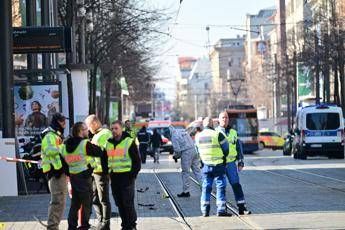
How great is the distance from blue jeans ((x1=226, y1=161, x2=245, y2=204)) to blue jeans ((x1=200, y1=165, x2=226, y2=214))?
0.90ft

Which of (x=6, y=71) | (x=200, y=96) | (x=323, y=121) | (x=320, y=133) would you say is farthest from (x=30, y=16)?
(x=200, y=96)

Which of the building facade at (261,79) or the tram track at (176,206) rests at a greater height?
the building facade at (261,79)

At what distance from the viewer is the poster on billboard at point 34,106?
22.0 metres

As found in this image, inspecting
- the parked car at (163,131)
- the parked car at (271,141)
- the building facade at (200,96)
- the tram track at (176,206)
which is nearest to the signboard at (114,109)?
the parked car at (163,131)

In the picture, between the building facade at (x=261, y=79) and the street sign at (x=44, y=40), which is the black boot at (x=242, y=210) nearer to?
the street sign at (x=44, y=40)

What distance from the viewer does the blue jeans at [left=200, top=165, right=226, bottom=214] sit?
1523cm

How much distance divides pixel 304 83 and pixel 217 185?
190 ft

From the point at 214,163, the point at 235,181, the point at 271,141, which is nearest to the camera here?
the point at 214,163

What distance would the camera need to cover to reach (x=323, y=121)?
40.5 meters

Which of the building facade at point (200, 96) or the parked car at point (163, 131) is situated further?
the building facade at point (200, 96)

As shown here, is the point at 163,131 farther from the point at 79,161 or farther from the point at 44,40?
the point at 79,161

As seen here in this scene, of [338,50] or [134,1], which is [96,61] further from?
[338,50]

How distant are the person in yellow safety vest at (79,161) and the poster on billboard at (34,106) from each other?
9.78m

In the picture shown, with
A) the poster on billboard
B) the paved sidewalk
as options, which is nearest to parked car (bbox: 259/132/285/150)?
the paved sidewalk
